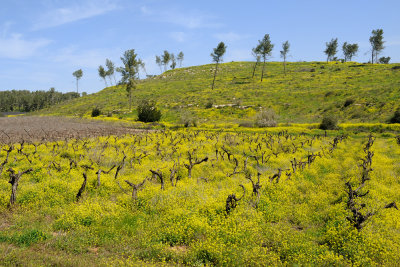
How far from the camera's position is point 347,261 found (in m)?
6.48

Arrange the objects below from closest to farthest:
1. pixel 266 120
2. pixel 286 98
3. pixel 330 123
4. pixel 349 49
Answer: pixel 330 123 < pixel 266 120 < pixel 286 98 < pixel 349 49

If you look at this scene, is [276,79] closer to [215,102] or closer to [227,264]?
[215,102]

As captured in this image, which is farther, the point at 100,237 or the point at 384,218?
the point at 384,218

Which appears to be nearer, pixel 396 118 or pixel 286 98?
pixel 396 118

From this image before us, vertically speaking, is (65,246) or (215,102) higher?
(215,102)

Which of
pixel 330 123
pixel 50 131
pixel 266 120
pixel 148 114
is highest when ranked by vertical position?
pixel 148 114

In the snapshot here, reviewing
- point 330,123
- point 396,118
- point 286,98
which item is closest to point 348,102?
point 396,118

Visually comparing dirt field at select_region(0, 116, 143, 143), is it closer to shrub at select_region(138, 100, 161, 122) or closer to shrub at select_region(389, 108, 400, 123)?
shrub at select_region(138, 100, 161, 122)

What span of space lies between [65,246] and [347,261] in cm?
824

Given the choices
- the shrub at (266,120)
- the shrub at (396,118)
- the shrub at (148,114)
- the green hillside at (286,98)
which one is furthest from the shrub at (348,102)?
the shrub at (148,114)

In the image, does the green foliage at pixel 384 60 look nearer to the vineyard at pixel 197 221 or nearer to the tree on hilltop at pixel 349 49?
the tree on hilltop at pixel 349 49

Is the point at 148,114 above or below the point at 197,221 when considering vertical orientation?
above

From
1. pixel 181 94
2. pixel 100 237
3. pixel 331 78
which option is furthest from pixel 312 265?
pixel 331 78

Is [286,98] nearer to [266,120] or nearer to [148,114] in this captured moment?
[266,120]
